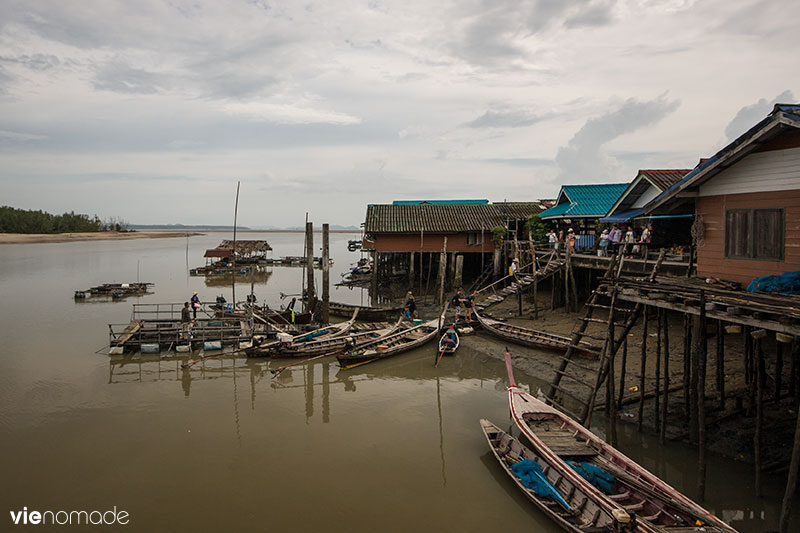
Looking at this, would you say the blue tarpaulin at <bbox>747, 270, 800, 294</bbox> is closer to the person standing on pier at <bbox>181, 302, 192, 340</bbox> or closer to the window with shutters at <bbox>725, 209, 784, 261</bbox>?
the window with shutters at <bbox>725, 209, 784, 261</bbox>

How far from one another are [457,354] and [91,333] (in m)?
16.9

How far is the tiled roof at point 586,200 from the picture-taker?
80.6ft

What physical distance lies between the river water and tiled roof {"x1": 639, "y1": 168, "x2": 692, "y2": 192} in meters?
8.44

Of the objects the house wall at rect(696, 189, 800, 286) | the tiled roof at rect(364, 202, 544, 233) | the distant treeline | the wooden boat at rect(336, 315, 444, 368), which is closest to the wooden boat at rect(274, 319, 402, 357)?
the wooden boat at rect(336, 315, 444, 368)

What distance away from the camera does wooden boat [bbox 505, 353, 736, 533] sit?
6.88 meters

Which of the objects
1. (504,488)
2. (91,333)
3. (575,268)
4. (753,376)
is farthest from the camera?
(575,268)

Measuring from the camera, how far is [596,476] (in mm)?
8211

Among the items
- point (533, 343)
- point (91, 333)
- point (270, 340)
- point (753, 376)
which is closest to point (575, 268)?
point (533, 343)

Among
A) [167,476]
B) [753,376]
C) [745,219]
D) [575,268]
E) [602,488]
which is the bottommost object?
[167,476]

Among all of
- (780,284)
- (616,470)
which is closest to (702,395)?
(616,470)

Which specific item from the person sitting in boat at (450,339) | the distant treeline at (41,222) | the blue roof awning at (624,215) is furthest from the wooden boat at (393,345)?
the distant treeline at (41,222)

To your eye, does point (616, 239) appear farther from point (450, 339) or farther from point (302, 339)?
point (302, 339)

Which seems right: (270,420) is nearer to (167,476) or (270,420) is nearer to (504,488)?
(167,476)

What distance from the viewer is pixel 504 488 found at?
9.31 m
